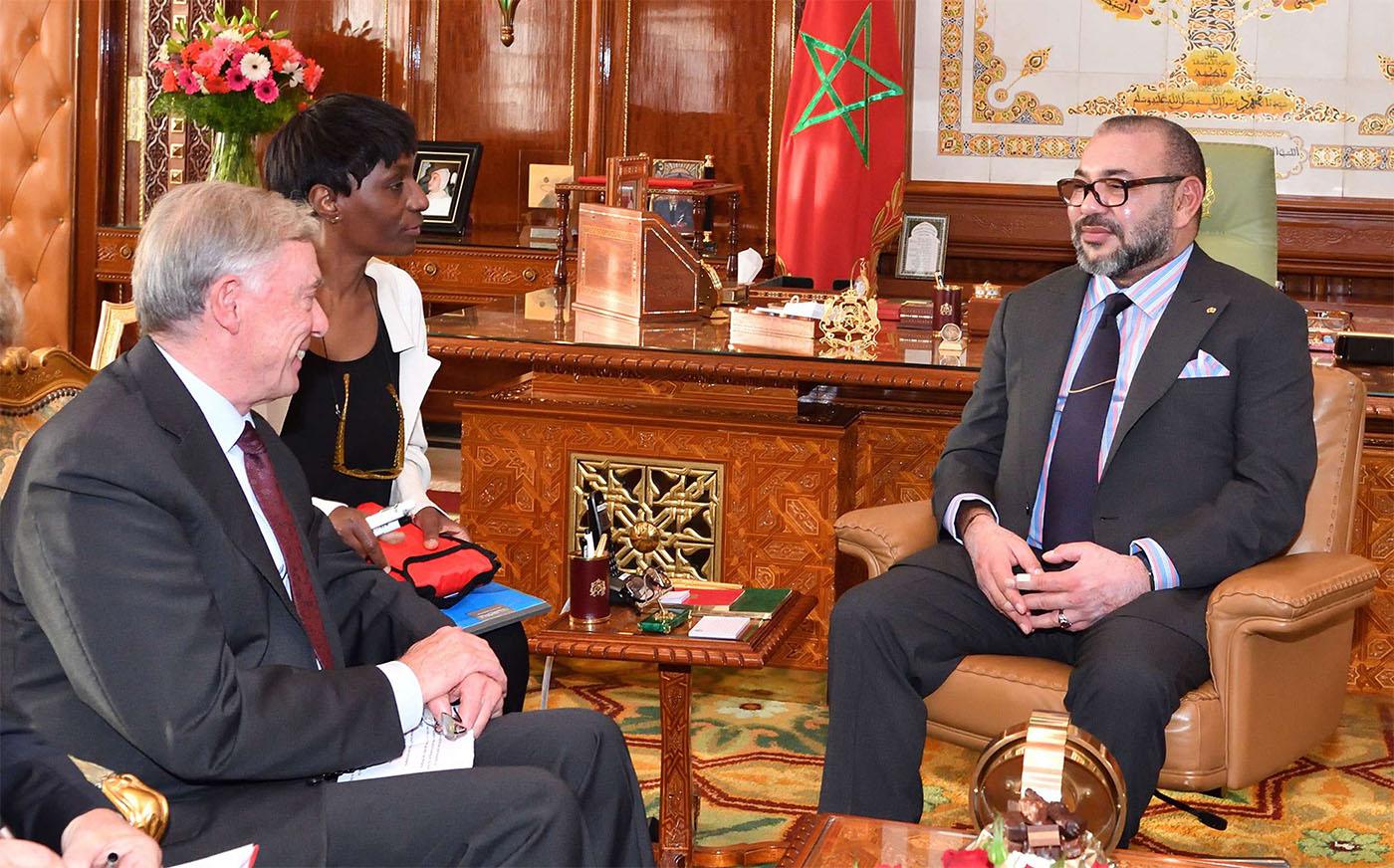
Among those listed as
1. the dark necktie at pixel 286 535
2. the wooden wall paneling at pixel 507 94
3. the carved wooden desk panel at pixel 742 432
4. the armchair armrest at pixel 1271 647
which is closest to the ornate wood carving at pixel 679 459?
the carved wooden desk panel at pixel 742 432

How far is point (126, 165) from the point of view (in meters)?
7.02

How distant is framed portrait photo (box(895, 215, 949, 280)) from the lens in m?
6.10

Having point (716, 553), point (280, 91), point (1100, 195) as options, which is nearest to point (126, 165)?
point (280, 91)

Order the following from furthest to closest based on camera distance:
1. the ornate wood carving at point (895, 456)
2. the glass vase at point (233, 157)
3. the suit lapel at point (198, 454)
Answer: the glass vase at point (233, 157), the ornate wood carving at point (895, 456), the suit lapel at point (198, 454)

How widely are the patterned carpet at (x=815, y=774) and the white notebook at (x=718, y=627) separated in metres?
0.55

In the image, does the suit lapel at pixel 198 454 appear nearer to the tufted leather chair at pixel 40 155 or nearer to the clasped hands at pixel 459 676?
the clasped hands at pixel 459 676

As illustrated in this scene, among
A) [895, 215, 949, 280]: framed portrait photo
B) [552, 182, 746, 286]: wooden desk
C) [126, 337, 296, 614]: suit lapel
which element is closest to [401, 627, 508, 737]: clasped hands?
[126, 337, 296, 614]: suit lapel

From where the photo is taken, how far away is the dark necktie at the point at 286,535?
2172 mm

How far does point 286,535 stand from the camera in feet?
7.17

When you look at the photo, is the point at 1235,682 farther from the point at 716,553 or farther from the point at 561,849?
the point at 716,553

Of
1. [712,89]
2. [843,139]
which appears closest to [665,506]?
[843,139]

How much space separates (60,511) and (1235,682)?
190 centimetres

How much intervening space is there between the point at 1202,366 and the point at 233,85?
13.0ft

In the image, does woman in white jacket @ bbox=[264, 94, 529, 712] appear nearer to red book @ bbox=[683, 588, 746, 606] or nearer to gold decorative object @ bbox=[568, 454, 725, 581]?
red book @ bbox=[683, 588, 746, 606]
